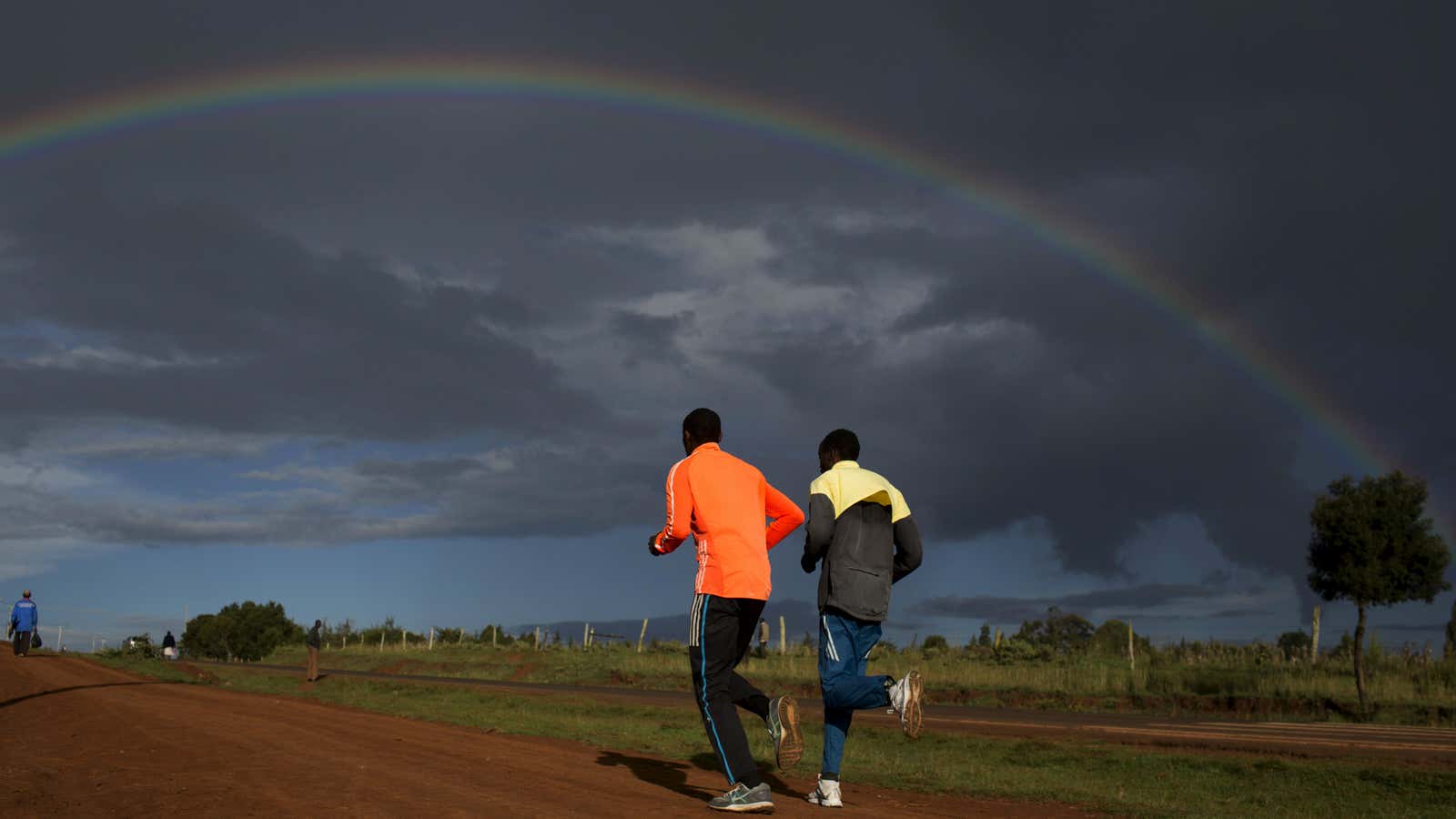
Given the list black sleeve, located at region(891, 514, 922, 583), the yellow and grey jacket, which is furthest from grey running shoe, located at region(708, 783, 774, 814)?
black sleeve, located at region(891, 514, 922, 583)

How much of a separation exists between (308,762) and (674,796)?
3093 millimetres

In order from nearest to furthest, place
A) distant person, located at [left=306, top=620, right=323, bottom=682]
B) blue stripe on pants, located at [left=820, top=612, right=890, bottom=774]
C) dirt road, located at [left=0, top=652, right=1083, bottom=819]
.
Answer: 1. dirt road, located at [left=0, top=652, right=1083, bottom=819]
2. blue stripe on pants, located at [left=820, top=612, right=890, bottom=774]
3. distant person, located at [left=306, top=620, right=323, bottom=682]

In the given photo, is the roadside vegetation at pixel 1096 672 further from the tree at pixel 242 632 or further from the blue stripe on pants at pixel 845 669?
the tree at pixel 242 632

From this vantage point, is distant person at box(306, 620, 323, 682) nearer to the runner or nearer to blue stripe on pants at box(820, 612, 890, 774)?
the runner

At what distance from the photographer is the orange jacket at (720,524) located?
715 cm

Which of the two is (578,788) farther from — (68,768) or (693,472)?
(68,768)

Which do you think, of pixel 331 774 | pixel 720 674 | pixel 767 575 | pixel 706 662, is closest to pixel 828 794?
pixel 720 674

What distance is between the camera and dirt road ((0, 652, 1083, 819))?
6930 millimetres

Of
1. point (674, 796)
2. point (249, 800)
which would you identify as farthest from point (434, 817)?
point (674, 796)

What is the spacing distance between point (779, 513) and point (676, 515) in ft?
2.63

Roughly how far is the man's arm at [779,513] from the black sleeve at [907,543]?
69cm

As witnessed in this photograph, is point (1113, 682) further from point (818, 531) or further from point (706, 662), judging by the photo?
point (706, 662)

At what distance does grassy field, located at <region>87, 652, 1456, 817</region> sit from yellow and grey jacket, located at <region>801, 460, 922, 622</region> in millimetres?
2959

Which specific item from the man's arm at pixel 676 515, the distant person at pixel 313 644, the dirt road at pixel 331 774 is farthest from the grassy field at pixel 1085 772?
the distant person at pixel 313 644
